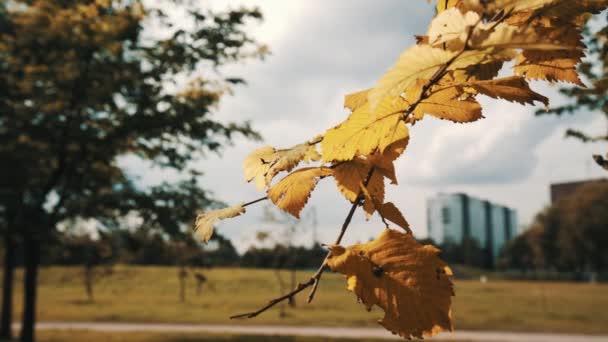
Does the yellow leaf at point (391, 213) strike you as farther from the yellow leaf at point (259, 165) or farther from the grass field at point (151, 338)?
the grass field at point (151, 338)

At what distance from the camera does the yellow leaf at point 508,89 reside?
52 centimetres

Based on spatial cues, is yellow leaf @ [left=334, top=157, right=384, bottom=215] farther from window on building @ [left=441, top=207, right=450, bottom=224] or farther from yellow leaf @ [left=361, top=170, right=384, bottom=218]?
window on building @ [left=441, top=207, right=450, bottom=224]

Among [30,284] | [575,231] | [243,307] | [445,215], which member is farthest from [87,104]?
[445,215]

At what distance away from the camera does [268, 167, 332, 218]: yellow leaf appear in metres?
0.53

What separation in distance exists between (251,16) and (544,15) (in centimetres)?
887

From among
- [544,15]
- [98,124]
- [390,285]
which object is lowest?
[390,285]

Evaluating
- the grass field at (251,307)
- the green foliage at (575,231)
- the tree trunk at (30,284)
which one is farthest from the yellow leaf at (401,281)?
the green foliage at (575,231)

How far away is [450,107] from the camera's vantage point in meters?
0.54

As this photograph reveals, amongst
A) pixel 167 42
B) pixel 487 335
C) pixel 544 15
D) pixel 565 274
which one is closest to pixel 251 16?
pixel 167 42

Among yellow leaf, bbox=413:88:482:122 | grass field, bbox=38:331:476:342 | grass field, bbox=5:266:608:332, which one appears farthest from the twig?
grass field, bbox=5:266:608:332

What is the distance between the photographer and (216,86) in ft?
36.3

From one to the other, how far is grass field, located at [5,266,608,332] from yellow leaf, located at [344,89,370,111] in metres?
17.6

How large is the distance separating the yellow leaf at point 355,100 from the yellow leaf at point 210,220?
16 centimetres

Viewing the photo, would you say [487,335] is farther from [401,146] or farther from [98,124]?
[401,146]
